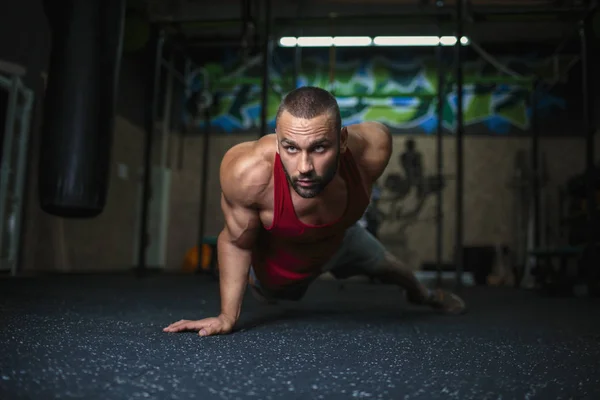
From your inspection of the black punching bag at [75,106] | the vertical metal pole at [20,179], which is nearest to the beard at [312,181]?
the black punching bag at [75,106]

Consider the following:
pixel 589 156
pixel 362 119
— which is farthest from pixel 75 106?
pixel 362 119

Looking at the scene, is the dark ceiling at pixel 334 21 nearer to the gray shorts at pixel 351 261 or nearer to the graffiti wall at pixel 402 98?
the graffiti wall at pixel 402 98

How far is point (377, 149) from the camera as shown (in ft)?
5.13

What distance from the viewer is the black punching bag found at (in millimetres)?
2463

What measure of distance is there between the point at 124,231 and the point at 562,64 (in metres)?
5.18

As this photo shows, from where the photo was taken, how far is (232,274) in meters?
1.44

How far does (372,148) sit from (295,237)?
35 cm

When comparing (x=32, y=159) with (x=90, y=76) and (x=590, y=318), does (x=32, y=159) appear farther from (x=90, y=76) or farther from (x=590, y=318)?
(x=590, y=318)

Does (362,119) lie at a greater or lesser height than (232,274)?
greater

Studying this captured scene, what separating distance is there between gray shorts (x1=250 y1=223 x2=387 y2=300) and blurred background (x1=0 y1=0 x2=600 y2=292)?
6.37 feet

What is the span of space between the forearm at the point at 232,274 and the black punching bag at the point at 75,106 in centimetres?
131

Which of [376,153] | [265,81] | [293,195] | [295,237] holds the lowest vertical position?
[295,237]

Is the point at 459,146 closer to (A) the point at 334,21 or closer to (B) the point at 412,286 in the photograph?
(A) the point at 334,21

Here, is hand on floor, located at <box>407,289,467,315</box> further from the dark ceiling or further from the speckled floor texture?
the dark ceiling
